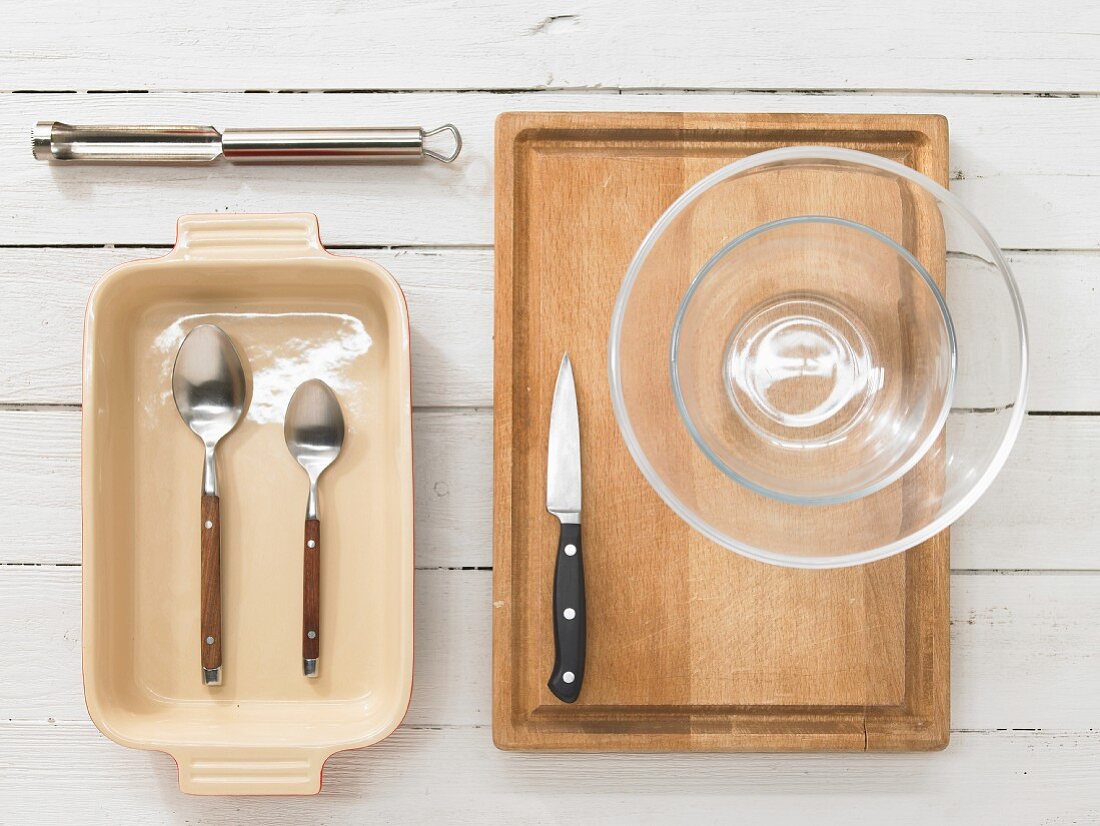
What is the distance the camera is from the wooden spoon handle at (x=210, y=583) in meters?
0.58

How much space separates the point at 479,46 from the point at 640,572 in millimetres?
404

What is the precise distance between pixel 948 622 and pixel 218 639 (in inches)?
20.3

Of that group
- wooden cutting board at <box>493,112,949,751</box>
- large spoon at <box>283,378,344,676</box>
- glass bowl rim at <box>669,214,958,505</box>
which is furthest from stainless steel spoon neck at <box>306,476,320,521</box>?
glass bowl rim at <box>669,214,958,505</box>

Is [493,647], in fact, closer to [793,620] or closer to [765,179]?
[793,620]

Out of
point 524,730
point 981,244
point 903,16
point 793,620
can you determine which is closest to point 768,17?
point 903,16

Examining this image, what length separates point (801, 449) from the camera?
0.53 meters

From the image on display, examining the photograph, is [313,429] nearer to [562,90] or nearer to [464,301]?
[464,301]

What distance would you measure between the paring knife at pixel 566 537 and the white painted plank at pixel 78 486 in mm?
57

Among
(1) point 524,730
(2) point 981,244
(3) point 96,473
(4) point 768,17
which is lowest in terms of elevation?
(1) point 524,730

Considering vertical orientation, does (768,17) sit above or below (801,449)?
above

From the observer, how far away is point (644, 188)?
0.60 m

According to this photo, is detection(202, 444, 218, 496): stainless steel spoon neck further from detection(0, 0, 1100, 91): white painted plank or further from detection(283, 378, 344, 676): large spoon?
detection(0, 0, 1100, 91): white painted plank

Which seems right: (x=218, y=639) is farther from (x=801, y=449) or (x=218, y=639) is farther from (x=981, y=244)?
(x=981, y=244)

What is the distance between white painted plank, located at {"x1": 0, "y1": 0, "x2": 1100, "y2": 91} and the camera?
0.62 metres
